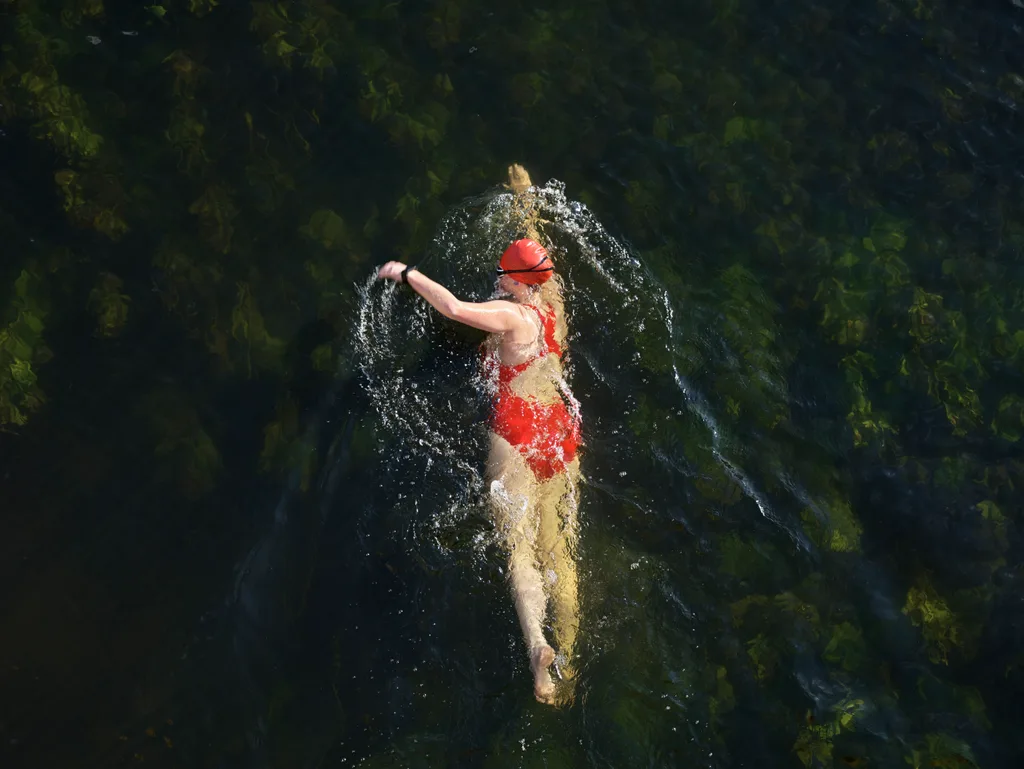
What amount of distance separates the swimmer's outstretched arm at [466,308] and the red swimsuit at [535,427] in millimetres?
330

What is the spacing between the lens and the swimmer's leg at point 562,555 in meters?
5.77

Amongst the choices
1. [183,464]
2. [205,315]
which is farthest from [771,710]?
[205,315]

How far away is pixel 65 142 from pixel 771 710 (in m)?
7.08

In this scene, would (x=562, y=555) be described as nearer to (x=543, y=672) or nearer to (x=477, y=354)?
(x=543, y=672)

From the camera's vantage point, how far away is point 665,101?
862 centimetres

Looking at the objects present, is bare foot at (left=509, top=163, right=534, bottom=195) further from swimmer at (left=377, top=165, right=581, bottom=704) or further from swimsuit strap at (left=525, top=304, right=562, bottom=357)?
swimsuit strap at (left=525, top=304, right=562, bottom=357)

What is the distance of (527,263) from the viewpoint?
22.1 feet

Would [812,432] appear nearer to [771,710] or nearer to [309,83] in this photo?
[771,710]

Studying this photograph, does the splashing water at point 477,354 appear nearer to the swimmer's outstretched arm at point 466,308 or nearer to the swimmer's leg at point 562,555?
the swimmer's leg at point 562,555

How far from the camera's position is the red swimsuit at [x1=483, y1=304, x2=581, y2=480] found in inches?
248

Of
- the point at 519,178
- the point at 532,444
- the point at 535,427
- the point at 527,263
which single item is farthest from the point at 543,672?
the point at 519,178

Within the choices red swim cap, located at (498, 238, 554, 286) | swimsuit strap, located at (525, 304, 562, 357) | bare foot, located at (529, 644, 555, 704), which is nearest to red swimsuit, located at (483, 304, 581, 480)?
swimsuit strap, located at (525, 304, 562, 357)

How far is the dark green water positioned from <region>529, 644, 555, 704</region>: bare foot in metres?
0.10

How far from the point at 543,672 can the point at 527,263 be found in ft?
9.51
